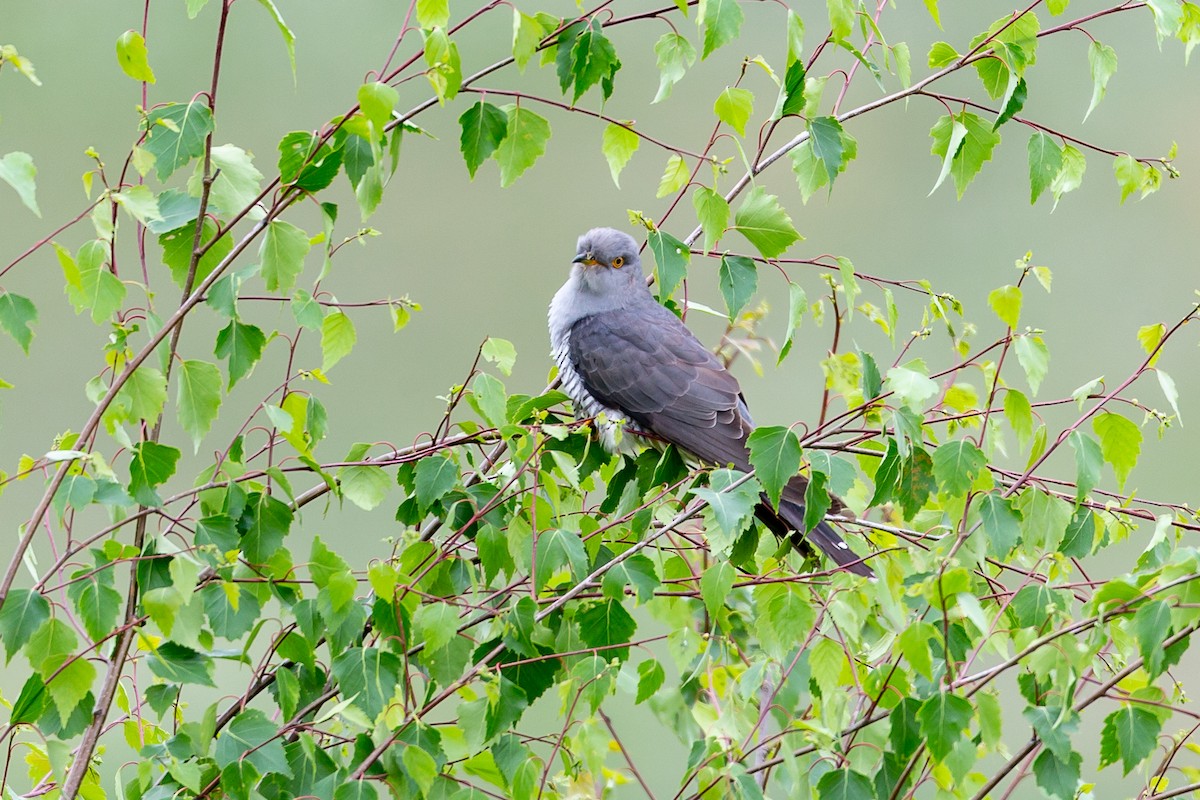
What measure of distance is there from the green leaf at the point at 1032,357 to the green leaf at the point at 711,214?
596 millimetres

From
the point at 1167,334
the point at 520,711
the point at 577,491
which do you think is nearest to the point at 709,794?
the point at 520,711

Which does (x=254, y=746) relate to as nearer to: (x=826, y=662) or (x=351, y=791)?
(x=351, y=791)

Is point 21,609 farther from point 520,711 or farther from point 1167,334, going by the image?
point 1167,334

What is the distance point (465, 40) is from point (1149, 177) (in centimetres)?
1672

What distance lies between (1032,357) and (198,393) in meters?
1.50

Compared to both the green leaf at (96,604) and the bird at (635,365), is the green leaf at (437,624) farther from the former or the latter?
the bird at (635,365)

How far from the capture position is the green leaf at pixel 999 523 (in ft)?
7.71

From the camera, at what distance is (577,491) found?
9.14ft

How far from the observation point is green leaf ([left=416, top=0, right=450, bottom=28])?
2166 millimetres

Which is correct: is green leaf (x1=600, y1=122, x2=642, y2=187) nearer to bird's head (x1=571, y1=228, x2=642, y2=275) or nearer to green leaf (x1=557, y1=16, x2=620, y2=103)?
green leaf (x1=557, y1=16, x2=620, y2=103)

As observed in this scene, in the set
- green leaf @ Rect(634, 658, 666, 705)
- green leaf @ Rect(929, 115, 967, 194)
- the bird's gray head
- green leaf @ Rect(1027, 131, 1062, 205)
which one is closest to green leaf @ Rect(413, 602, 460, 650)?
green leaf @ Rect(634, 658, 666, 705)

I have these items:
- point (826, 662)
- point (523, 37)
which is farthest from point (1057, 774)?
point (523, 37)

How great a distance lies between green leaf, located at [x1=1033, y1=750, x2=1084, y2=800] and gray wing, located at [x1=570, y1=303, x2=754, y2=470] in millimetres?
1858

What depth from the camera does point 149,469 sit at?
224 cm
